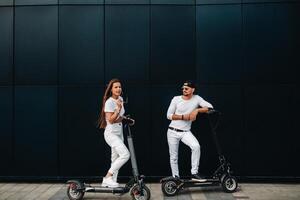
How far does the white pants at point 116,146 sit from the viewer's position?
739cm

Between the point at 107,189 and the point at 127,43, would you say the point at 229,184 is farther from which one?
the point at 127,43

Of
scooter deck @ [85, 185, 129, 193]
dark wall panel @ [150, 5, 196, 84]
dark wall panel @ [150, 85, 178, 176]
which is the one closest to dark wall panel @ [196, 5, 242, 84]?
dark wall panel @ [150, 5, 196, 84]

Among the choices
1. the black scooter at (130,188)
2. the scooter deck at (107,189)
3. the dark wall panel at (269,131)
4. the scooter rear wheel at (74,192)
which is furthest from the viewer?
the dark wall panel at (269,131)

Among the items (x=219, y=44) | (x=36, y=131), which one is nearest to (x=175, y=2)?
(x=219, y=44)

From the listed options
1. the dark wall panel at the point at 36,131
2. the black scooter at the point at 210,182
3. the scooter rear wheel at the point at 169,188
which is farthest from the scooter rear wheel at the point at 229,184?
the dark wall panel at the point at 36,131

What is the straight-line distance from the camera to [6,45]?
9.09m

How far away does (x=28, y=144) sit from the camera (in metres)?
9.01

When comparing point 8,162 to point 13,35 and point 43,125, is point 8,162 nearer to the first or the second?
point 43,125

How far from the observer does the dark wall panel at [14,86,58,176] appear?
8.97 meters

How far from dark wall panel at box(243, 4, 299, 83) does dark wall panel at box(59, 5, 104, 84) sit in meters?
3.29

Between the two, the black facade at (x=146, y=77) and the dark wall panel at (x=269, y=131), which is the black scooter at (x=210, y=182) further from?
the dark wall panel at (x=269, y=131)

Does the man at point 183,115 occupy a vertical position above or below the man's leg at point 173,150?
above

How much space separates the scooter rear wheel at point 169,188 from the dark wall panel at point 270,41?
293 cm

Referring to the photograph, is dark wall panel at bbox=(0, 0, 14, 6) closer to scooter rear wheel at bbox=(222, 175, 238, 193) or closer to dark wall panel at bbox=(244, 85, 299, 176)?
dark wall panel at bbox=(244, 85, 299, 176)
